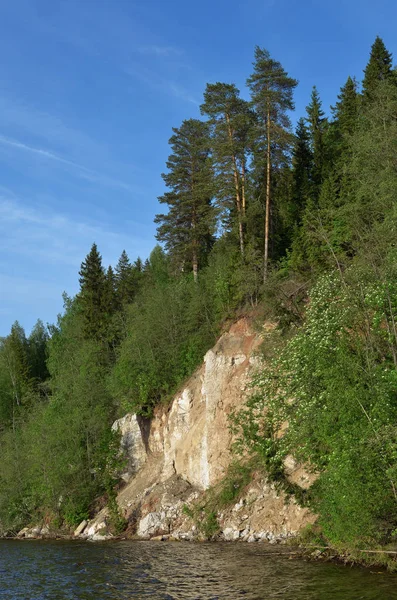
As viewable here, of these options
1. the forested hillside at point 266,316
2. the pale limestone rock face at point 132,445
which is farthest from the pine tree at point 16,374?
the pale limestone rock face at point 132,445

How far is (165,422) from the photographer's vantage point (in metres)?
40.0

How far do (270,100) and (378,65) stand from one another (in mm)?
28407

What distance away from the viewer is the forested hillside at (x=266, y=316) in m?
18.8

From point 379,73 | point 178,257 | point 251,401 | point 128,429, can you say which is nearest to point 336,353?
point 251,401

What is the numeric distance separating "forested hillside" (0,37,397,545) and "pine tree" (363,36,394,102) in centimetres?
32

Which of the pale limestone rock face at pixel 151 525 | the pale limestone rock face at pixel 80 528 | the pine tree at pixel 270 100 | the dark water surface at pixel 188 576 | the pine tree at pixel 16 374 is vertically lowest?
the pale limestone rock face at pixel 80 528

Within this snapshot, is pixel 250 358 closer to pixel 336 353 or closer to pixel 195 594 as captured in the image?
pixel 336 353

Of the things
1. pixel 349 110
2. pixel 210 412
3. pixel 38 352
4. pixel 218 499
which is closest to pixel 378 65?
pixel 349 110

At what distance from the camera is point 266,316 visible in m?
33.2

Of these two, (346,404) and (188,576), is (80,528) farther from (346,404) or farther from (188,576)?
(346,404)

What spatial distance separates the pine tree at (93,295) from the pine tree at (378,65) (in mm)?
36229

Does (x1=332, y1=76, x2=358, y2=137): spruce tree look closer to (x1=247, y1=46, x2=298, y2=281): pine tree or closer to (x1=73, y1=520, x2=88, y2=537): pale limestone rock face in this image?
(x1=247, y1=46, x2=298, y2=281): pine tree

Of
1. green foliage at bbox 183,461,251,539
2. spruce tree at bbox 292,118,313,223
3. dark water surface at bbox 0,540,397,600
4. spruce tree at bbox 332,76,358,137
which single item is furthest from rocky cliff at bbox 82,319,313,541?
spruce tree at bbox 332,76,358,137

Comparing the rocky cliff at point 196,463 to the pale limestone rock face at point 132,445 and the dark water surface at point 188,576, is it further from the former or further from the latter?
the dark water surface at point 188,576
